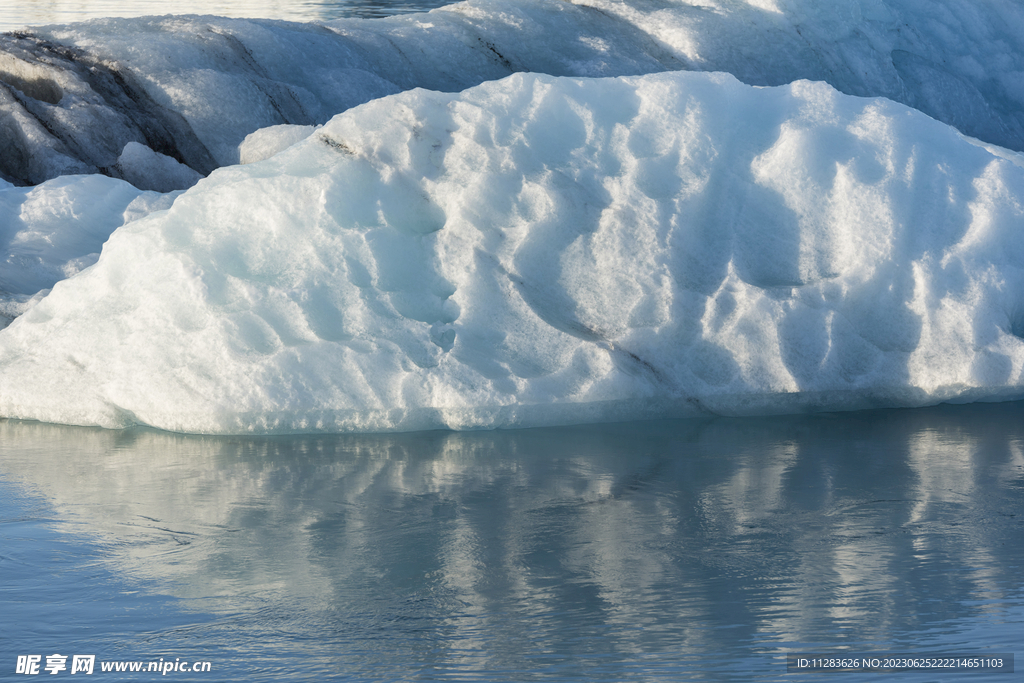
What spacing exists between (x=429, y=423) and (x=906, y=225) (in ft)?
6.11

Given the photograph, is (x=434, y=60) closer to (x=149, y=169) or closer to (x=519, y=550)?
(x=149, y=169)

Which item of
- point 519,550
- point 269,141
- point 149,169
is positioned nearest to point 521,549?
point 519,550

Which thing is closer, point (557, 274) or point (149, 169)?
point (557, 274)

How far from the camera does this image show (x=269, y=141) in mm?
6652

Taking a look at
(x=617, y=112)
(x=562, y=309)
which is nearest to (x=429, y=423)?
(x=562, y=309)

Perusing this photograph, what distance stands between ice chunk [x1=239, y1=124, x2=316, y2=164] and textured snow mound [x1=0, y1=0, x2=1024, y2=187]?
0.40 meters

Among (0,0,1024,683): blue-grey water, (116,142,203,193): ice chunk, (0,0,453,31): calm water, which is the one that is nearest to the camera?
(0,0,1024,683): blue-grey water

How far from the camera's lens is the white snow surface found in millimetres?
3549

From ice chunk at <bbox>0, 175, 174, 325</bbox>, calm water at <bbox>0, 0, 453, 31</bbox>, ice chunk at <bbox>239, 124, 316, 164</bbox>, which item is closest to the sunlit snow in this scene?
ice chunk at <bbox>0, 175, 174, 325</bbox>

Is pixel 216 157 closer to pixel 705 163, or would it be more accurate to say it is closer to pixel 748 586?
pixel 705 163

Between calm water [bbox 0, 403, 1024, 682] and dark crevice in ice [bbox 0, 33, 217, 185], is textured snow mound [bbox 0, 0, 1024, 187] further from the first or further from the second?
calm water [bbox 0, 403, 1024, 682]

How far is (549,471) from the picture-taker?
10.1ft

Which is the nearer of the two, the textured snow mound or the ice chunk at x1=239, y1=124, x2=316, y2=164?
the ice chunk at x1=239, y1=124, x2=316, y2=164

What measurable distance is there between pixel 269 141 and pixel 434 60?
6.04 ft
